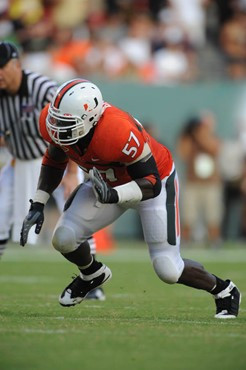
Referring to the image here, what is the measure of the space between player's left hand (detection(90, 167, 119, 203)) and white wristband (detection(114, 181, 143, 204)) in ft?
0.10

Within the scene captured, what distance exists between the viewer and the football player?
5.42 metres

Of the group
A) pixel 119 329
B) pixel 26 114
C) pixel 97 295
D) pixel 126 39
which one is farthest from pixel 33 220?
pixel 126 39

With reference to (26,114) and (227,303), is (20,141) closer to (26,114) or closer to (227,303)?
(26,114)

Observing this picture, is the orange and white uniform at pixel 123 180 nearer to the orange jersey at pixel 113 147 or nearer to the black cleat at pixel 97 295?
the orange jersey at pixel 113 147

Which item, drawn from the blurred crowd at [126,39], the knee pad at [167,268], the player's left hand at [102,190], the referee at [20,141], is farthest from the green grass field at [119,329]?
the blurred crowd at [126,39]

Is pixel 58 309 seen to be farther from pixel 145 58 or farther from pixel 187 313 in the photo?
pixel 145 58

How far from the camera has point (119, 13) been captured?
15039mm

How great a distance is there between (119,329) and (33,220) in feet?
3.38

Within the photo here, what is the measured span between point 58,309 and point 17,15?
887 cm

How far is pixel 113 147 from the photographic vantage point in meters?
5.41

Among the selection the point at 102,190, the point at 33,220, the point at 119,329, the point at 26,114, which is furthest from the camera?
the point at 26,114

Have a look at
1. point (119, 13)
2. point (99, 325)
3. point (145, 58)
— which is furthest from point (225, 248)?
point (99, 325)

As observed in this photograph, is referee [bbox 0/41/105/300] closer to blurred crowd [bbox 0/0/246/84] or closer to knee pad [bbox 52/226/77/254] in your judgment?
knee pad [bbox 52/226/77/254]

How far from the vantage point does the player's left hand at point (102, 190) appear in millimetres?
5321
